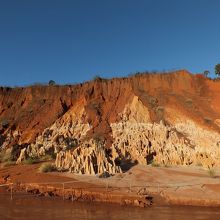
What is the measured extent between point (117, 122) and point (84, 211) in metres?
17.5

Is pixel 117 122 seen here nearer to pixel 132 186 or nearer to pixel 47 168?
pixel 47 168

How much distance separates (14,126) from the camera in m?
33.3

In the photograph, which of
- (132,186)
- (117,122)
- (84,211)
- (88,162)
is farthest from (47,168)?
(117,122)

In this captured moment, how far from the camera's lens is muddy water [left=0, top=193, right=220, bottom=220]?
13.6 meters

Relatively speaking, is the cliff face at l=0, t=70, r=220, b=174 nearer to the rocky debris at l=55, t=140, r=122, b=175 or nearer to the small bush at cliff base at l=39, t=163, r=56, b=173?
the rocky debris at l=55, t=140, r=122, b=175

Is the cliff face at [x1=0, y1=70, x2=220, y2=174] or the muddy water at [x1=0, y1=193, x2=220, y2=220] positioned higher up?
the cliff face at [x1=0, y1=70, x2=220, y2=174]

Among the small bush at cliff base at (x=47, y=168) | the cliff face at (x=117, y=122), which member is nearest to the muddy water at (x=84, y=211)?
the small bush at cliff base at (x=47, y=168)

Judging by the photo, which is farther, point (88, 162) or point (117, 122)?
point (117, 122)

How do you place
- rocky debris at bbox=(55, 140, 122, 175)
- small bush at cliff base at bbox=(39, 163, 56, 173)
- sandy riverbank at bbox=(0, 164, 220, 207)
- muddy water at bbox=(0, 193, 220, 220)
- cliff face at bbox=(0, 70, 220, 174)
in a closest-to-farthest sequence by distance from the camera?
muddy water at bbox=(0, 193, 220, 220) → sandy riverbank at bbox=(0, 164, 220, 207) → rocky debris at bbox=(55, 140, 122, 175) → small bush at cliff base at bbox=(39, 163, 56, 173) → cliff face at bbox=(0, 70, 220, 174)

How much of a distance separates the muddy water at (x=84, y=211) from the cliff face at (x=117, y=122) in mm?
4772

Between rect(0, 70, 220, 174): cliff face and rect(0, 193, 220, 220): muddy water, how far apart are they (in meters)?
4.77

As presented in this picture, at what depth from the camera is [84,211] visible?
1449cm

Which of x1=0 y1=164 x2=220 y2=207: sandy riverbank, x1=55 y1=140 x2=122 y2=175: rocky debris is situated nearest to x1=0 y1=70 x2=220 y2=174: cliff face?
x1=55 y1=140 x2=122 y2=175: rocky debris

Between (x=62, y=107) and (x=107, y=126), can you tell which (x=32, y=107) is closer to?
(x=62, y=107)
